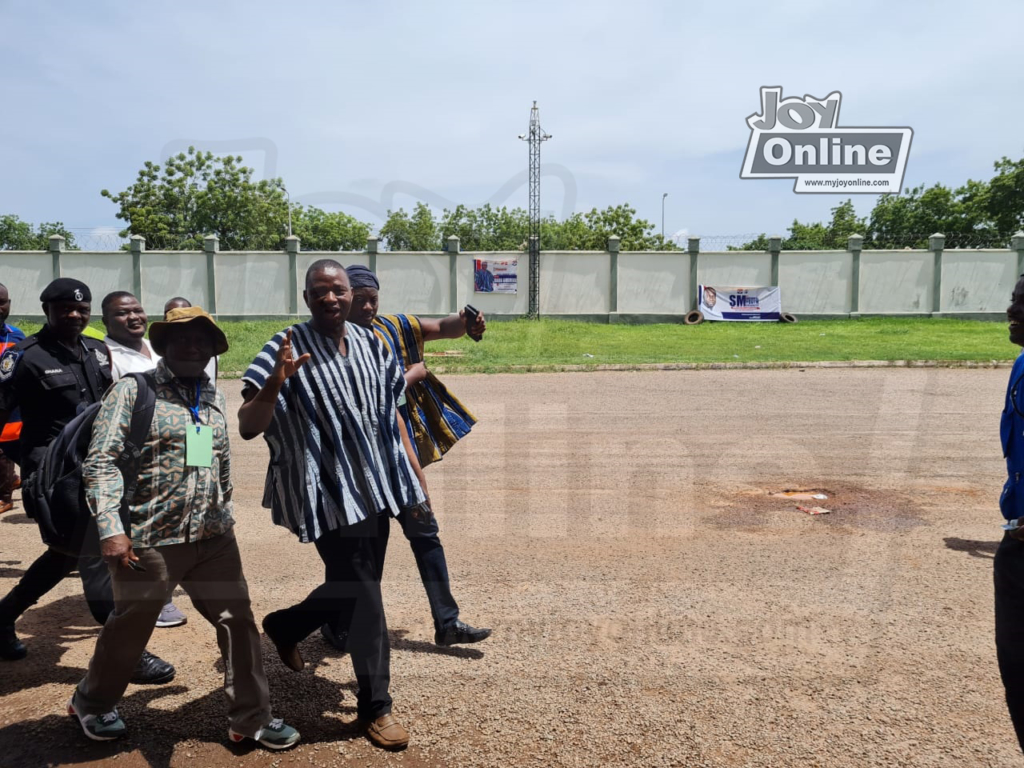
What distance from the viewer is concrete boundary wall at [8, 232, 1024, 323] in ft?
100

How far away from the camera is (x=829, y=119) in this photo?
53.4ft

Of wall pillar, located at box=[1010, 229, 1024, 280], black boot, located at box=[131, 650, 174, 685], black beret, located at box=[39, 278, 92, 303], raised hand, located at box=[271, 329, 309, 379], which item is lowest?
black boot, located at box=[131, 650, 174, 685]

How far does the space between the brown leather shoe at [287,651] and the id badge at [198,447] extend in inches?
36.6

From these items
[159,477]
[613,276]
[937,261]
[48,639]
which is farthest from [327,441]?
[937,261]

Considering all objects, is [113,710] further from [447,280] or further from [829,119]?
[447,280]

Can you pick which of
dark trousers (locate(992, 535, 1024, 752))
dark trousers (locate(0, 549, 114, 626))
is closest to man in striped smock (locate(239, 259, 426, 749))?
dark trousers (locate(0, 549, 114, 626))

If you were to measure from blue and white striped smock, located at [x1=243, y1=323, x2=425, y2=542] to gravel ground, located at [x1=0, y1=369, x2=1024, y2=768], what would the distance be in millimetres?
944

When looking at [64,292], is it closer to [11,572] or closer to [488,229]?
[11,572]

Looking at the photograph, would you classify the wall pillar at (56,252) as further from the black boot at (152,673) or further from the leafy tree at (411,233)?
the black boot at (152,673)

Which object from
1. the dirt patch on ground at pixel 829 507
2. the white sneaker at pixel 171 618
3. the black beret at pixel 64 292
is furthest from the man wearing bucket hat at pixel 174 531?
the dirt patch on ground at pixel 829 507

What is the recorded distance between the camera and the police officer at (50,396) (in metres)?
4.32

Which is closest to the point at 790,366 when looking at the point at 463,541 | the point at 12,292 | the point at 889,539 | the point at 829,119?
the point at 829,119

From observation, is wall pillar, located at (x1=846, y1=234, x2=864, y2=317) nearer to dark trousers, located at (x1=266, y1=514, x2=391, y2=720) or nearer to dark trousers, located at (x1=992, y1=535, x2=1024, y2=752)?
dark trousers, located at (x1=992, y1=535, x2=1024, y2=752)

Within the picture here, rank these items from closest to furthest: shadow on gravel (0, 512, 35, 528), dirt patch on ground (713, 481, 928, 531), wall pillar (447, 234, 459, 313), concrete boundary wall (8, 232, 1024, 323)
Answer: dirt patch on ground (713, 481, 928, 531), shadow on gravel (0, 512, 35, 528), concrete boundary wall (8, 232, 1024, 323), wall pillar (447, 234, 459, 313)
